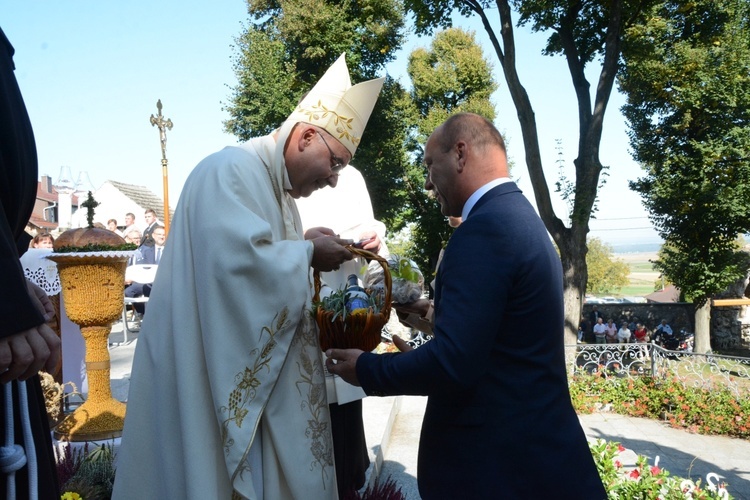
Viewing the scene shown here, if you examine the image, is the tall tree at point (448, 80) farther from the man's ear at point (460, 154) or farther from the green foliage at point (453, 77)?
the man's ear at point (460, 154)

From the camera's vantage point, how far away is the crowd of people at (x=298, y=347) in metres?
1.86

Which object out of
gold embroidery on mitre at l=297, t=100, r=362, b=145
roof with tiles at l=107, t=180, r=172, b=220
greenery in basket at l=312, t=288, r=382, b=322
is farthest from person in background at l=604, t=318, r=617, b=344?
greenery in basket at l=312, t=288, r=382, b=322

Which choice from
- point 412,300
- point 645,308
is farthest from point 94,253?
point 645,308

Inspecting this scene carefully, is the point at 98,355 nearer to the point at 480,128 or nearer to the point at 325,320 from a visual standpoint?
the point at 325,320

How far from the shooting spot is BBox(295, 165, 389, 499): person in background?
117 inches

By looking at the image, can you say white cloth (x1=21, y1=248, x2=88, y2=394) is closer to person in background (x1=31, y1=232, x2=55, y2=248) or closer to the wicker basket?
person in background (x1=31, y1=232, x2=55, y2=248)

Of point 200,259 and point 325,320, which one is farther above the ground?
point 200,259

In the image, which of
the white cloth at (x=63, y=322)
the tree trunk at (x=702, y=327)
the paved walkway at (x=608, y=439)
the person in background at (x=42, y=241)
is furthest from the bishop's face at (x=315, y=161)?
the tree trunk at (x=702, y=327)

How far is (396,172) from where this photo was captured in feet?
82.2

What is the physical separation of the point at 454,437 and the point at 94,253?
3.31 metres

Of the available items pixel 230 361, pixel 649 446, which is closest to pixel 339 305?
pixel 230 361

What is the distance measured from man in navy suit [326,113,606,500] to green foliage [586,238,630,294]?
81.8m

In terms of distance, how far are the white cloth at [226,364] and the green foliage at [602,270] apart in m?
81.7

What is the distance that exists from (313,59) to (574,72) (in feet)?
34.0
